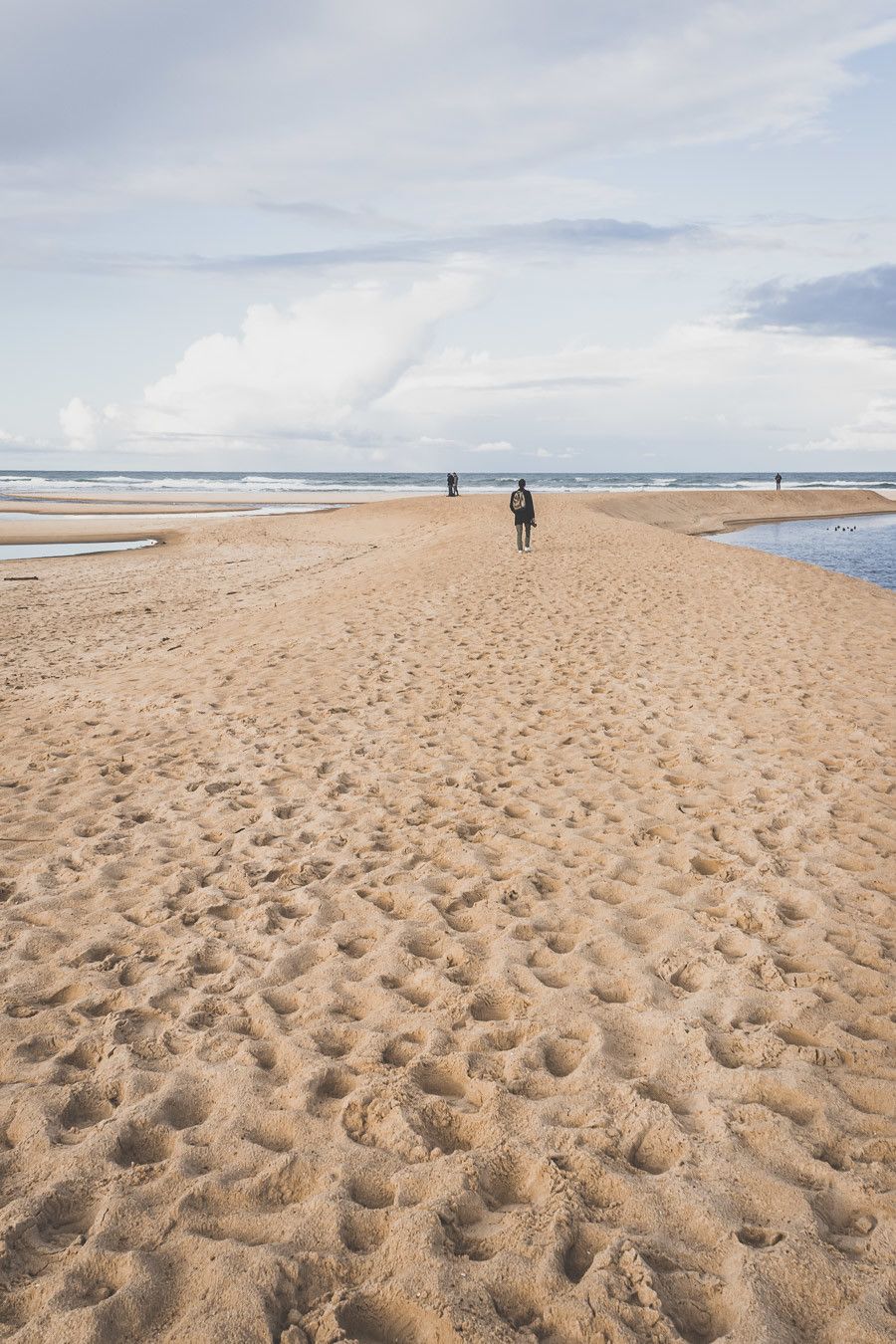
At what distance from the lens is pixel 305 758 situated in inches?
301

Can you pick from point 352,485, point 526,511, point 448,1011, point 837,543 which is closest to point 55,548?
point 526,511

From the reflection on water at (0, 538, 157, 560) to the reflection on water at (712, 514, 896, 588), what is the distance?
22.5 m

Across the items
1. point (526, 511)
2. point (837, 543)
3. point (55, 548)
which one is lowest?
point (837, 543)

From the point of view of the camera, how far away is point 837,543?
1393 inches

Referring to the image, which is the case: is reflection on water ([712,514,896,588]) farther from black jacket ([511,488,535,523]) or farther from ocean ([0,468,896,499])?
ocean ([0,468,896,499])

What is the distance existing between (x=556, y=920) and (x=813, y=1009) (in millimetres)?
1410

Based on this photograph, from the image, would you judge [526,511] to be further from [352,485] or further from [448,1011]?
[352,485]

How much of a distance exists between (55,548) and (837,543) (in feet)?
101


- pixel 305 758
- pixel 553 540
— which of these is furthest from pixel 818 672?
pixel 553 540

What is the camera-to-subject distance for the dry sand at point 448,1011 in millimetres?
2736

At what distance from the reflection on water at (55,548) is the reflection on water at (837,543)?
22457 millimetres

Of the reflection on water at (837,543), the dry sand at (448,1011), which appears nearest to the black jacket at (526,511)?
the reflection on water at (837,543)

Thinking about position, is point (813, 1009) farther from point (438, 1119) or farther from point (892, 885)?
point (438, 1119)

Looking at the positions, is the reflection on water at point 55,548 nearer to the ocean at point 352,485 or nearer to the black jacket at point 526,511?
the black jacket at point 526,511
